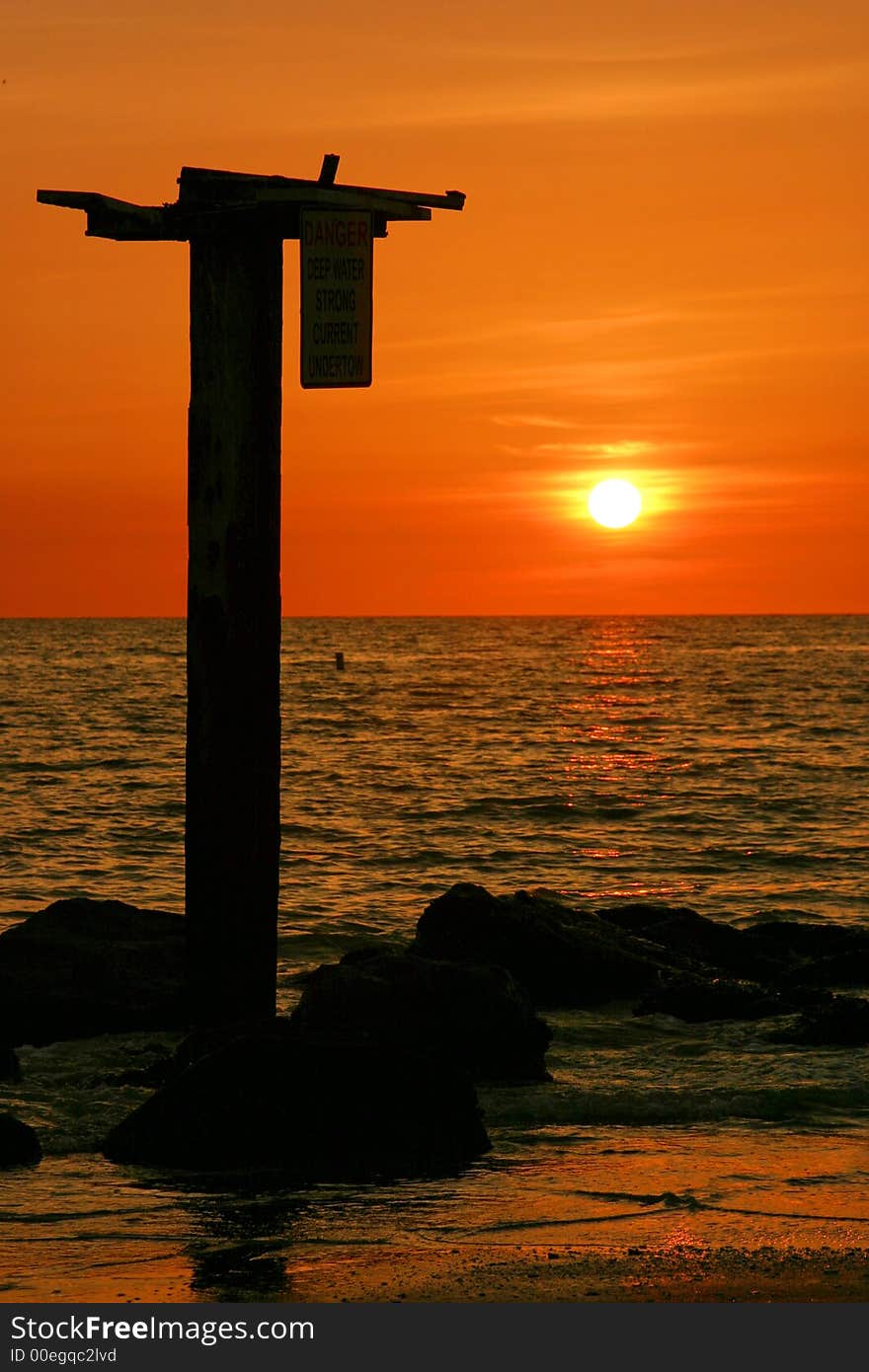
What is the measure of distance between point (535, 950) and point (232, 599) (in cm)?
496

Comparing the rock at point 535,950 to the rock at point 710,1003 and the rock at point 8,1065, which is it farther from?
the rock at point 8,1065

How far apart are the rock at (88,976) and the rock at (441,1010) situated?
1196 millimetres

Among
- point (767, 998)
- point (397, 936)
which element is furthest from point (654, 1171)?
point (397, 936)

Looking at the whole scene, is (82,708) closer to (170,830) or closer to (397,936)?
(170,830)

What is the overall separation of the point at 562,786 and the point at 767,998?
21.8 metres

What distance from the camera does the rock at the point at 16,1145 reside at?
25.3ft

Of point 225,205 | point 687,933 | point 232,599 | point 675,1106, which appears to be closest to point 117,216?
point 225,205

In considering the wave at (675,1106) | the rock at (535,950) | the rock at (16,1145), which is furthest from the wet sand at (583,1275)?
the rock at (535,950)

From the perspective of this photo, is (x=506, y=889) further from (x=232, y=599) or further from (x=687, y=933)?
(x=232, y=599)

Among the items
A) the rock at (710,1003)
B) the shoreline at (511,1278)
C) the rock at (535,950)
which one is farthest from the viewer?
the rock at (535,950)

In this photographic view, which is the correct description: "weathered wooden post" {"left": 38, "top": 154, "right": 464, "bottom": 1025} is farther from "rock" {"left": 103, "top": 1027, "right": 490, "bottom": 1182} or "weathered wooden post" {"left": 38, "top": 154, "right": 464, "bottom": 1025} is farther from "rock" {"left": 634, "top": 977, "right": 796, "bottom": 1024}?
"rock" {"left": 634, "top": 977, "right": 796, "bottom": 1024}

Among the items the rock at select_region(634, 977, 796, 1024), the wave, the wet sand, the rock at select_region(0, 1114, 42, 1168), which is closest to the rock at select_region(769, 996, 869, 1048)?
the rock at select_region(634, 977, 796, 1024)

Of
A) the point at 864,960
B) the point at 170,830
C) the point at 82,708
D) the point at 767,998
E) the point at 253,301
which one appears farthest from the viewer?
the point at 82,708

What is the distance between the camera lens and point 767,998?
11.9m
